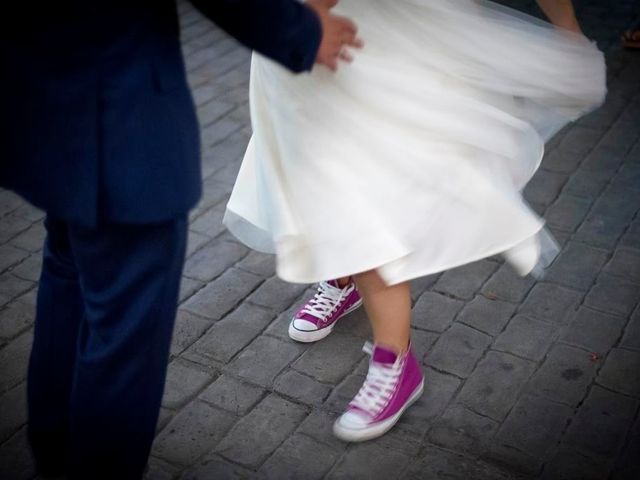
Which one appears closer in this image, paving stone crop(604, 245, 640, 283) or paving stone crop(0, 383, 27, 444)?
paving stone crop(0, 383, 27, 444)

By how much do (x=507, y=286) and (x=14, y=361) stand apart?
5.85 ft

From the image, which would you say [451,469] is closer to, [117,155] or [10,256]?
[117,155]

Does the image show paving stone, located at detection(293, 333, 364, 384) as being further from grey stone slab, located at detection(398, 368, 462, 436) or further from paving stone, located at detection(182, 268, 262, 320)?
paving stone, located at detection(182, 268, 262, 320)

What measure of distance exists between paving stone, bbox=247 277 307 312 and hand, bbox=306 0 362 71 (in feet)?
4.41

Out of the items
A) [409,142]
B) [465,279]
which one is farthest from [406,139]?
A: [465,279]

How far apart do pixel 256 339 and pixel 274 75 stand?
1.05m

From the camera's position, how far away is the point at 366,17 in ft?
7.02

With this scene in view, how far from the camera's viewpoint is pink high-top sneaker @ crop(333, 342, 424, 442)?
2426mm

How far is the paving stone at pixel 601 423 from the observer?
237 cm

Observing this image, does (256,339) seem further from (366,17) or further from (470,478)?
(366,17)

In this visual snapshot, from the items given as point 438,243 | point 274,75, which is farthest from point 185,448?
point 274,75

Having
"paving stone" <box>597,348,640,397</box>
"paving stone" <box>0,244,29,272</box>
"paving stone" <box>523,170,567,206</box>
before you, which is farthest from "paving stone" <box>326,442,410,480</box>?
"paving stone" <box>0,244,29,272</box>

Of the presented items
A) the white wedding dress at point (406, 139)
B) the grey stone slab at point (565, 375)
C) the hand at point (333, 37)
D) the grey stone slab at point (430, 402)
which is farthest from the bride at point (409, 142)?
the grey stone slab at point (565, 375)

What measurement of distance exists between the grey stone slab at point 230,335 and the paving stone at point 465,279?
672mm
